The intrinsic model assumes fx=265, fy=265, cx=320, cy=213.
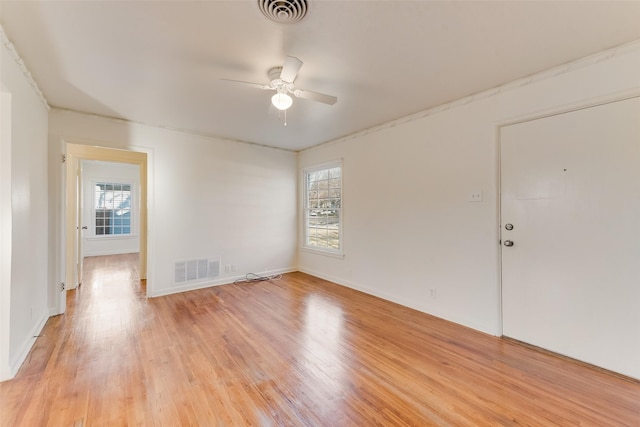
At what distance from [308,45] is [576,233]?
267cm

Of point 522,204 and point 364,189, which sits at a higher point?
point 364,189

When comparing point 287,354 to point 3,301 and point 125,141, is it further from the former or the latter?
point 125,141

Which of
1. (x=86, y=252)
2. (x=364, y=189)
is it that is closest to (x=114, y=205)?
(x=86, y=252)

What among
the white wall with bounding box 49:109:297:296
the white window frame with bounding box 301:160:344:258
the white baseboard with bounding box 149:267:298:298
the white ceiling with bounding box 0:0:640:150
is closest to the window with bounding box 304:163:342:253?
the white window frame with bounding box 301:160:344:258

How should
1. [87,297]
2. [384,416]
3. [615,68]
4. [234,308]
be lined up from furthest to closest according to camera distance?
[87,297]
[234,308]
[615,68]
[384,416]

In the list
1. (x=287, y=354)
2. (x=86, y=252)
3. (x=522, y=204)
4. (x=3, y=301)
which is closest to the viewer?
(x=3, y=301)

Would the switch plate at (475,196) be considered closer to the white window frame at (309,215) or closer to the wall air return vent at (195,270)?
the white window frame at (309,215)

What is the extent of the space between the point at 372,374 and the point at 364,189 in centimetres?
264

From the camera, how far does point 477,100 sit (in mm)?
2803

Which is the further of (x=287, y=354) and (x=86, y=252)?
(x=86, y=252)

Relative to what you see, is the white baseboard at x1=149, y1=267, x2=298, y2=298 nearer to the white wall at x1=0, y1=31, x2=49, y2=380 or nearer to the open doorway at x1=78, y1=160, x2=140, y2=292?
the white wall at x1=0, y1=31, x2=49, y2=380

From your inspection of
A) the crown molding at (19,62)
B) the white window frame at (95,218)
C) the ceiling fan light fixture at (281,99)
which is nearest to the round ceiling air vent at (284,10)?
the ceiling fan light fixture at (281,99)

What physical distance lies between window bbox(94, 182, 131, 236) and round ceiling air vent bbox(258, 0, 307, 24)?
8162mm

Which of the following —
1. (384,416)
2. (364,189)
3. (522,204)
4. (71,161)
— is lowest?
(384,416)
